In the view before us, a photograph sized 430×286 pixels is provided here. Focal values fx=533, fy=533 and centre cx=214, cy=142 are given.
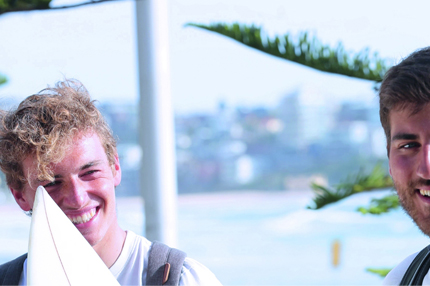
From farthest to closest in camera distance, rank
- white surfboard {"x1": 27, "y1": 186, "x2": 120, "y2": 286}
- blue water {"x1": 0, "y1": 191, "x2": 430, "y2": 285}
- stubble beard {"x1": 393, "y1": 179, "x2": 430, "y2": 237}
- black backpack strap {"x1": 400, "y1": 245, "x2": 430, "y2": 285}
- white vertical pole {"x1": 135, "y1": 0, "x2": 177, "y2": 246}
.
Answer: blue water {"x1": 0, "y1": 191, "x2": 430, "y2": 285}
white vertical pole {"x1": 135, "y1": 0, "x2": 177, "y2": 246}
black backpack strap {"x1": 400, "y1": 245, "x2": 430, "y2": 285}
stubble beard {"x1": 393, "y1": 179, "x2": 430, "y2": 237}
white surfboard {"x1": 27, "y1": 186, "x2": 120, "y2": 286}

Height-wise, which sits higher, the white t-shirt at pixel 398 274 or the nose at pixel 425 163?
the nose at pixel 425 163

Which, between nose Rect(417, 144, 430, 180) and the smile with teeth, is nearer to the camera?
nose Rect(417, 144, 430, 180)

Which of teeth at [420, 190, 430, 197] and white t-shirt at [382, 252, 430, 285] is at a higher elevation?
teeth at [420, 190, 430, 197]

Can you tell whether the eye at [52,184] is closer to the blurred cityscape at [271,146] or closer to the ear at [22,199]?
the ear at [22,199]

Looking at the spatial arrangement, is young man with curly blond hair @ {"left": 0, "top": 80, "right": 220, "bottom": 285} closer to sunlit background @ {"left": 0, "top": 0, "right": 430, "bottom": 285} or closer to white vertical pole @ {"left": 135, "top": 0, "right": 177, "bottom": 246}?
white vertical pole @ {"left": 135, "top": 0, "right": 177, "bottom": 246}

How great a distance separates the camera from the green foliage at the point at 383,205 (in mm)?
2898

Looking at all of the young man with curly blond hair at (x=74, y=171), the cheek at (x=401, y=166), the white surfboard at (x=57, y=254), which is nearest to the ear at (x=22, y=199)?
the young man with curly blond hair at (x=74, y=171)

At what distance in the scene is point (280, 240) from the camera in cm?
1489

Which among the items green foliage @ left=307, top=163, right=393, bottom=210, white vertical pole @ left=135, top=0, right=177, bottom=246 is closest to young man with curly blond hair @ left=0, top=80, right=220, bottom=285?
white vertical pole @ left=135, top=0, right=177, bottom=246

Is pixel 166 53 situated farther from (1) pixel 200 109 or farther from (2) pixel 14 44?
(1) pixel 200 109

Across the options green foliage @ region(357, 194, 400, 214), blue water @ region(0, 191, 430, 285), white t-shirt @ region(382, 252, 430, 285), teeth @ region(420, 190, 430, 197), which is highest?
teeth @ region(420, 190, 430, 197)

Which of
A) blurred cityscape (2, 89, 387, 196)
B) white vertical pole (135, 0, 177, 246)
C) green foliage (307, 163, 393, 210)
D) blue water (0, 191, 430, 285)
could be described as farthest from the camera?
blurred cityscape (2, 89, 387, 196)

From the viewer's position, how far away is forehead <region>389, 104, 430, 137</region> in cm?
99

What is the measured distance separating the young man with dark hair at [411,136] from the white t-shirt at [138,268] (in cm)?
43
